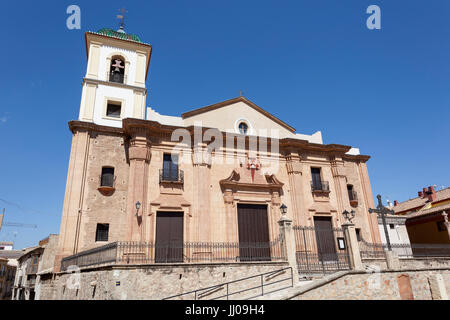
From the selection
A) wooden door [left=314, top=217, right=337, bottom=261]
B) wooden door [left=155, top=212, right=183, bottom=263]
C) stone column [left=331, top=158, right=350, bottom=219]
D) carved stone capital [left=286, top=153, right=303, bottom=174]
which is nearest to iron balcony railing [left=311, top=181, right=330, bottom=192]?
stone column [left=331, top=158, right=350, bottom=219]

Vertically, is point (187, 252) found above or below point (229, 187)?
below

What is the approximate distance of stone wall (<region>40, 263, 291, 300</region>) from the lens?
1084cm

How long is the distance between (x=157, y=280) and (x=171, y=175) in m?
7.60

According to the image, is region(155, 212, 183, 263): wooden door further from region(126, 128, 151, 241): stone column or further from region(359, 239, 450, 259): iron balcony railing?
region(359, 239, 450, 259): iron balcony railing

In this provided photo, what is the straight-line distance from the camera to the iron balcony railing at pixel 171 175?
17625 mm

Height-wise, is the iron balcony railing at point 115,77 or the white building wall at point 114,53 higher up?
the white building wall at point 114,53

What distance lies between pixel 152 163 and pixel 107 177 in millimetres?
2610

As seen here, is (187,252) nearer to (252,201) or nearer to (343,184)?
(252,201)

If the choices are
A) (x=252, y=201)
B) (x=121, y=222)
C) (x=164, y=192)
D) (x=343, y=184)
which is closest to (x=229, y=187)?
(x=252, y=201)

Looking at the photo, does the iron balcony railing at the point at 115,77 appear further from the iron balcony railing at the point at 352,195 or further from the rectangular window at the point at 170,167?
the iron balcony railing at the point at 352,195

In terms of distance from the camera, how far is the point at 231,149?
64.5ft

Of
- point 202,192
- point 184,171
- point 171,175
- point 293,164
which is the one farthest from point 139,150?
point 293,164

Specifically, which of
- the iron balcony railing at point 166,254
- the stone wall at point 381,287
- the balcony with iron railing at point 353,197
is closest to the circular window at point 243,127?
the iron balcony railing at point 166,254

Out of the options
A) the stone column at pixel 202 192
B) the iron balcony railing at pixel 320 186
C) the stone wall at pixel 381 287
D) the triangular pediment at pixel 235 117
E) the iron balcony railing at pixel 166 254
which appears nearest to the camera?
the stone wall at pixel 381 287
